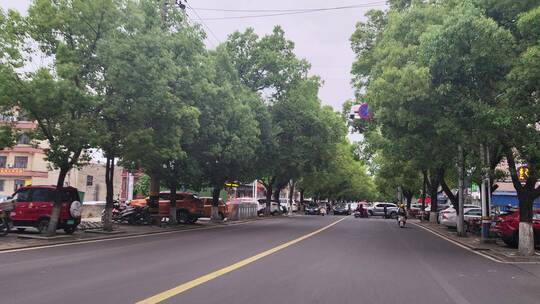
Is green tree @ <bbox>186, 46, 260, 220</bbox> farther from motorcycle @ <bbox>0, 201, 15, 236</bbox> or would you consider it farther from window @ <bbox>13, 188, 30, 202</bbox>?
motorcycle @ <bbox>0, 201, 15, 236</bbox>

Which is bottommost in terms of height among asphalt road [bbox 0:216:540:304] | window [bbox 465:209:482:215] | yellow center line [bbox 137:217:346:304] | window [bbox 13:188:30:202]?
asphalt road [bbox 0:216:540:304]

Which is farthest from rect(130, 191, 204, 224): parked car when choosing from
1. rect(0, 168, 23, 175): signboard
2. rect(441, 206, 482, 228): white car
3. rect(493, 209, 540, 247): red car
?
rect(0, 168, 23, 175): signboard

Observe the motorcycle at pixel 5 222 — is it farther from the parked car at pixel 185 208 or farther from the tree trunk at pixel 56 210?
the parked car at pixel 185 208

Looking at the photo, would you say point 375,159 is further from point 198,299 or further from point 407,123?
point 198,299

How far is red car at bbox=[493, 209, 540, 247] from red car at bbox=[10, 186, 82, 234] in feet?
53.1

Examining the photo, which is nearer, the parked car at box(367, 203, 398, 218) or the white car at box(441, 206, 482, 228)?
the white car at box(441, 206, 482, 228)

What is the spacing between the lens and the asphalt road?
8.21 m

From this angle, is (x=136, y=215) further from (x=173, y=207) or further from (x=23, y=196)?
(x=23, y=196)

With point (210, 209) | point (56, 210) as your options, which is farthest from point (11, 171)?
point (56, 210)

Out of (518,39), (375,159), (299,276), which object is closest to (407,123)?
(518,39)

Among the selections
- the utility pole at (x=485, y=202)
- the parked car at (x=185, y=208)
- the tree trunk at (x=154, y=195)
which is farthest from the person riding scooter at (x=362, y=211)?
the utility pole at (x=485, y=202)

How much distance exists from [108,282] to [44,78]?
34.1 feet

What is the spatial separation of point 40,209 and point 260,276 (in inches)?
506

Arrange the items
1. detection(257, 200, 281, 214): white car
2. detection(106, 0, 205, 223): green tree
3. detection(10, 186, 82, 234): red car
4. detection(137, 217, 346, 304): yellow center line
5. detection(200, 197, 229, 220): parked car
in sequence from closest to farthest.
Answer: detection(137, 217, 346, 304): yellow center line
detection(106, 0, 205, 223): green tree
detection(10, 186, 82, 234): red car
detection(200, 197, 229, 220): parked car
detection(257, 200, 281, 214): white car
